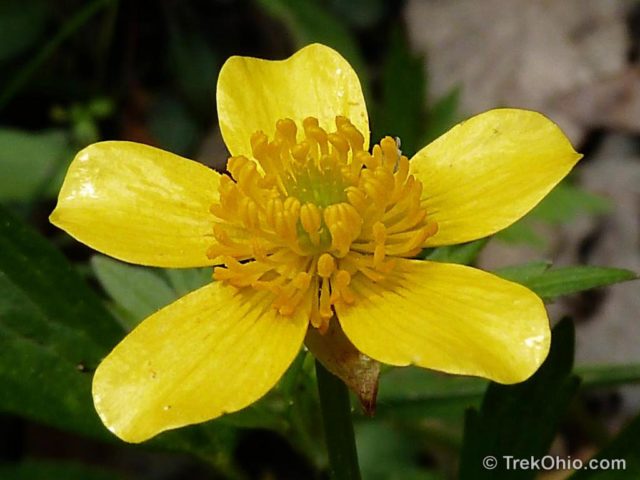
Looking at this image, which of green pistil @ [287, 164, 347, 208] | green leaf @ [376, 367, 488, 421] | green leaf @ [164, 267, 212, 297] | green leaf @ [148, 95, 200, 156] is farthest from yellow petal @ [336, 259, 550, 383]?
green leaf @ [148, 95, 200, 156]

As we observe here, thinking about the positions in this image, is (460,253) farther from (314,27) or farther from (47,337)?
(314,27)

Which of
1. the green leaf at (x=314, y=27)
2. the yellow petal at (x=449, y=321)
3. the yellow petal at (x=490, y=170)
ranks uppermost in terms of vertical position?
the yellow petal at (x=490, y=170)

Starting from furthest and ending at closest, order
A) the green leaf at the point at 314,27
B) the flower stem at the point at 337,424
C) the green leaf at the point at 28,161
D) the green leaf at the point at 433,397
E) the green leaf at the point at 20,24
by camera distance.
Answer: the green leaf at the point at 20,24, the green leaf at the point at 314,27, the green leaf at the point at 28,161, the green leaf at the point at 433,397, the flower stem at the point at 337,424

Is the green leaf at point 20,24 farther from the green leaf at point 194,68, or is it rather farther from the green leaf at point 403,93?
the green leaf at point 403,93

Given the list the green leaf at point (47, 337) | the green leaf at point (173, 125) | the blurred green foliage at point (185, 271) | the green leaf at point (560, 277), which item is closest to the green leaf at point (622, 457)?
the blurred green foliage at point (185, 271)

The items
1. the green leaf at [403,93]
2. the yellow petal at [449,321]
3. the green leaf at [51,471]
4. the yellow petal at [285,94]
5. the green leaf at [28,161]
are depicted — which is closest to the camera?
the yellow petal at [449,321]

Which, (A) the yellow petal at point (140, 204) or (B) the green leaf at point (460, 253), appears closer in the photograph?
(A) the yellow petal at point (140, 204)

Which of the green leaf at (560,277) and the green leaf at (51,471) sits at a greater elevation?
the green leaf at (560,277)

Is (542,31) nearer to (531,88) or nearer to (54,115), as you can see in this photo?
(531,88)
